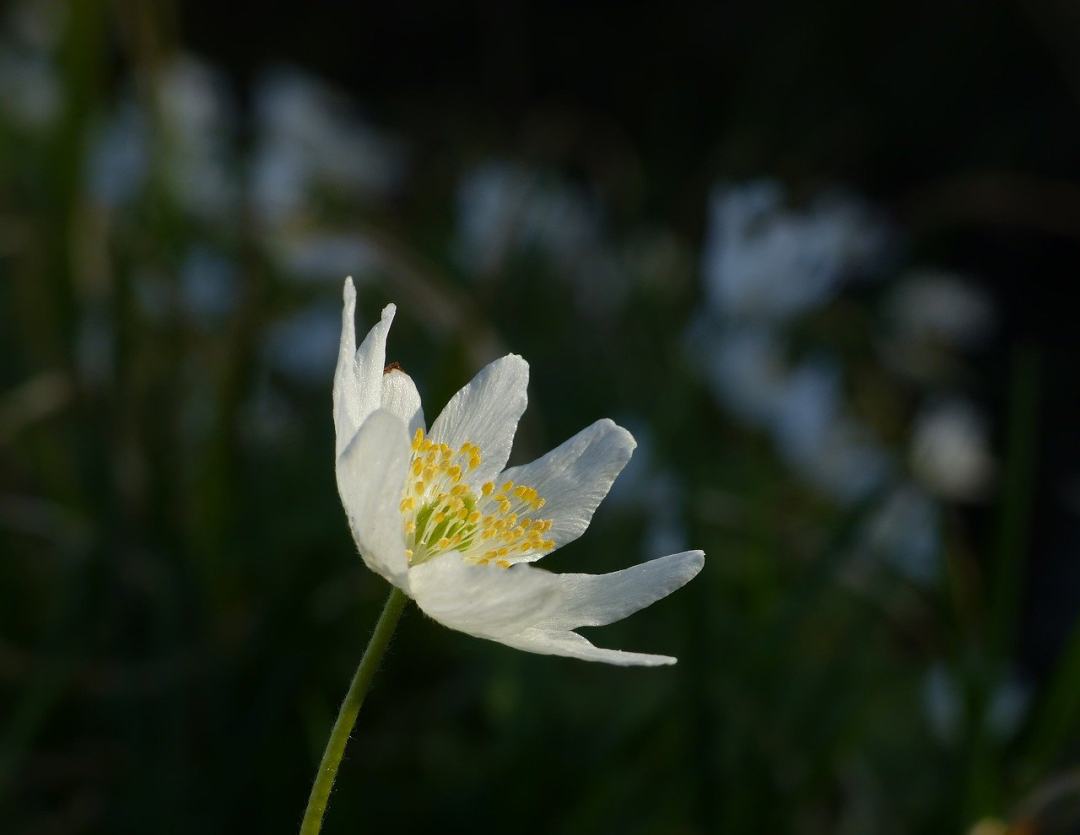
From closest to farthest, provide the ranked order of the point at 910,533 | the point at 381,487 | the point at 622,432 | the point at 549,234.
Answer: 1. the point at 381,487
2. the point at 622,432
3. the point at 910,533
4. the point at 549,234

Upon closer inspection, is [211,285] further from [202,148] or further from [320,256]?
[202,148]

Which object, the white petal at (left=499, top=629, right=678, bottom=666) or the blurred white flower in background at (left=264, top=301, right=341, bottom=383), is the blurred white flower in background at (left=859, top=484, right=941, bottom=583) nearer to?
the blurred white flower in background at (left=264, top=301, right=341, bottom=383)

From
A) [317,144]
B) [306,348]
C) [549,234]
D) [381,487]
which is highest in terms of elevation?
[381,487]

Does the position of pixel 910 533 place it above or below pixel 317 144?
below

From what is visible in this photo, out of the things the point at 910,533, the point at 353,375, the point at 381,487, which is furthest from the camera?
the point at 910,533

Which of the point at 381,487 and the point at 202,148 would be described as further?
the point at 202,148

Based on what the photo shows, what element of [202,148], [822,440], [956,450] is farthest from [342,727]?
[202,148]

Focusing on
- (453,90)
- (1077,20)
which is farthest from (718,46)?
(1077,20)

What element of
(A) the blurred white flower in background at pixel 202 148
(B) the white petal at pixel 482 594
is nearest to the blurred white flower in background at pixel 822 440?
(A) the blurred white flower in background at pixel 202 148
